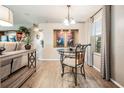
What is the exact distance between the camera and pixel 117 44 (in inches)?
130

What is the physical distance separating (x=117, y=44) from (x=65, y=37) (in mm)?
5121

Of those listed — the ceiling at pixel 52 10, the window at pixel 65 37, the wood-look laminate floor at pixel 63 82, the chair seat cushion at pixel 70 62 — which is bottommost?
the wood-look laminate floor at pixel 63 82

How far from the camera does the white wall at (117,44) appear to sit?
3.09 meters

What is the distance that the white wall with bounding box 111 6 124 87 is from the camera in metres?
3.09

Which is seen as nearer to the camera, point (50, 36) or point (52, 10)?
point (52, 10)

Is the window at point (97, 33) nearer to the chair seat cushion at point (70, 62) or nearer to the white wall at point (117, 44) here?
the white wall at point (117, 44)

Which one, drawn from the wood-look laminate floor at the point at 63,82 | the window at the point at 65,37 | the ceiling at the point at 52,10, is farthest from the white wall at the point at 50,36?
the wood-look laminate floor at the point at 63,82

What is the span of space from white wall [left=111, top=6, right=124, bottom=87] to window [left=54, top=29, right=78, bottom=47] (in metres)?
4.74

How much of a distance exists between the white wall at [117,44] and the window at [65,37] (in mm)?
4744

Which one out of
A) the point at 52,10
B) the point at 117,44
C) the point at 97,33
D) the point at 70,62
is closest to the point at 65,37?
the point at 97,33

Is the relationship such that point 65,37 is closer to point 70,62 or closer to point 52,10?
point 52,10

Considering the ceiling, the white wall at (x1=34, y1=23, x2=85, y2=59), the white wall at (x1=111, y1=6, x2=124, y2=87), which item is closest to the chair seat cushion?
the white wall at (x1=111, y1=6, x2=124, y2=87)

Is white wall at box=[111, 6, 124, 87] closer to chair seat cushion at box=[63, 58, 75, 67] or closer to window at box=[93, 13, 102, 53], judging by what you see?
chair seat cushion at box=[63, 58, 75, 67]
